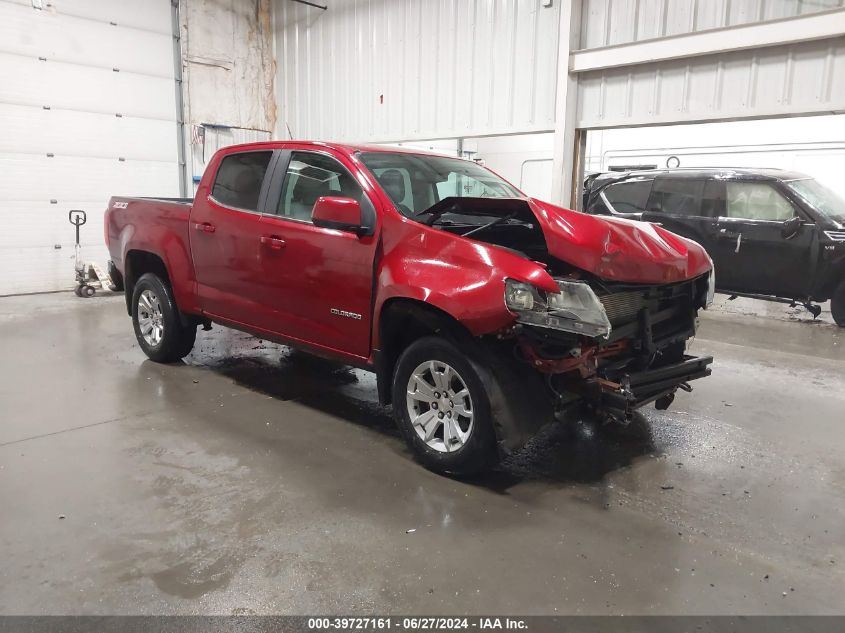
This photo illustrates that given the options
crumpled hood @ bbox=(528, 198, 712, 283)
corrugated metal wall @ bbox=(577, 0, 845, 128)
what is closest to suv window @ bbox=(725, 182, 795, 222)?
corrugated metal wall @ bbox=(577, 0, 845, 128)

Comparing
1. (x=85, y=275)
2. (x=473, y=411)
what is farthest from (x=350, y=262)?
(x=85, y=275)

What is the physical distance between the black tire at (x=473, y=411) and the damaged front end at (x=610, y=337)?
0.87ft

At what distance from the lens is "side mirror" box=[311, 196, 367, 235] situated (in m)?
3.20

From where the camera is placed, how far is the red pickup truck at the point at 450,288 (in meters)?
2.81

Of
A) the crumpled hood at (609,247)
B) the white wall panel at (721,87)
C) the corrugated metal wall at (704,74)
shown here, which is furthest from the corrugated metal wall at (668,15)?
the crumpled hood at (609,247)

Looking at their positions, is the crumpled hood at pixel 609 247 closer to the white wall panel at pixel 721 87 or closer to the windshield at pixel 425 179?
the windshield at pixel 425 179

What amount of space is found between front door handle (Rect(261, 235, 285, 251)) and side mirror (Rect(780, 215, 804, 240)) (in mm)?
6123

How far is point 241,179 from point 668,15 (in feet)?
17.0

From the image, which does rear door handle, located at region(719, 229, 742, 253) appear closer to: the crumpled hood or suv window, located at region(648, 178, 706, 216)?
suv window, located at region(648, 178, 706, 216)

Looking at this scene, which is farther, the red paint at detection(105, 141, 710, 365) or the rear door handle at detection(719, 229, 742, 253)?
the rear door handle at detection(719, 229, 742, 253)

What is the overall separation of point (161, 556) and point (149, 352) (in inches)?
121


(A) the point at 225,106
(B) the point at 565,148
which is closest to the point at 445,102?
(B) the point at 565,148

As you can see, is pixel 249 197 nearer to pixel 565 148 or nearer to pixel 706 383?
pixel 706 383

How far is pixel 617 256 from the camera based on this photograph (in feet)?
9.64
